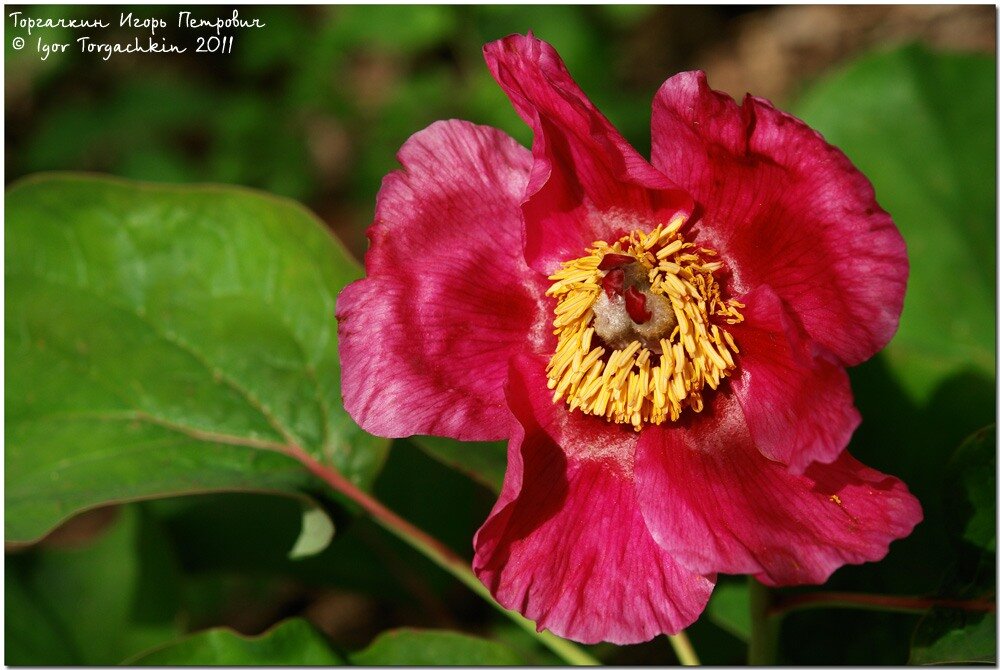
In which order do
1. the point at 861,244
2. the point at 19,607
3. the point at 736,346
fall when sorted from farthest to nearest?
the point at 19,607 < the point at 736,346 < the point at 861,244

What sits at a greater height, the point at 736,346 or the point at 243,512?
the point at 736,346

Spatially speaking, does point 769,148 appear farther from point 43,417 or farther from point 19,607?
point 19,607

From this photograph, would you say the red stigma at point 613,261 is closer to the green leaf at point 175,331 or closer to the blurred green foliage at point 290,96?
the green leaf at point 175,331

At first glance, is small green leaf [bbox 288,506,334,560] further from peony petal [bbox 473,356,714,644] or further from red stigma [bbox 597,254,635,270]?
red stigma [bbox 597,254,635,270]

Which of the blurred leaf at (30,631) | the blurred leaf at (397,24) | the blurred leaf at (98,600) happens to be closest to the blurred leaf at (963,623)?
the blurred leaf at (98,600)

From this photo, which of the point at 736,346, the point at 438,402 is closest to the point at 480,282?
the point at 438,402

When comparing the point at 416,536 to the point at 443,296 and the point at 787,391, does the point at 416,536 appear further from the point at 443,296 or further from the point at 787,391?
the point at 787,391
